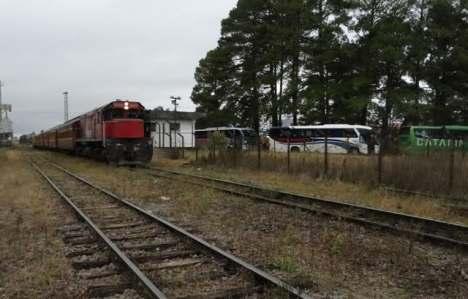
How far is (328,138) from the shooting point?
129 feet

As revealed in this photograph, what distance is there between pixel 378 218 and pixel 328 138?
29.3 m

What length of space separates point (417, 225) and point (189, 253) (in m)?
4.42

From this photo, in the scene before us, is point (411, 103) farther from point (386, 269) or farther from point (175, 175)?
point (386, 269)

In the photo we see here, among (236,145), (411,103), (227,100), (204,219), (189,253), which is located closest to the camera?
(189,253)

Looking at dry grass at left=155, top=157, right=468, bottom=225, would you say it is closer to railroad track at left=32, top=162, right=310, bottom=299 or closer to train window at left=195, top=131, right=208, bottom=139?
railroad track at left=32, top=162, right=310, bottom=299

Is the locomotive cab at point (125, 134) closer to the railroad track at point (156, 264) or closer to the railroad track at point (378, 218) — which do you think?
the railroad track at point (378, 218)

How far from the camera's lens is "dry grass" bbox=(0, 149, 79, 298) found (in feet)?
19.0

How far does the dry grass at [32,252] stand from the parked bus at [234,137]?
14.9 metres

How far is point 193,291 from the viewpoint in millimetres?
5637

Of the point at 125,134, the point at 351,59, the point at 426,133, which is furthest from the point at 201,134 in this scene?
the point at 125,134

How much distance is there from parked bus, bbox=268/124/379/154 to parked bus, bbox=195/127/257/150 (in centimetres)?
264

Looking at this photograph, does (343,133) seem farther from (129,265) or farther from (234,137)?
(129,265)

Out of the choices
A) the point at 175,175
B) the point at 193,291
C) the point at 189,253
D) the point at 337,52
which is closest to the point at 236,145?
the point at 175,175

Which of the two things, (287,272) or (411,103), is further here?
(411,103)
